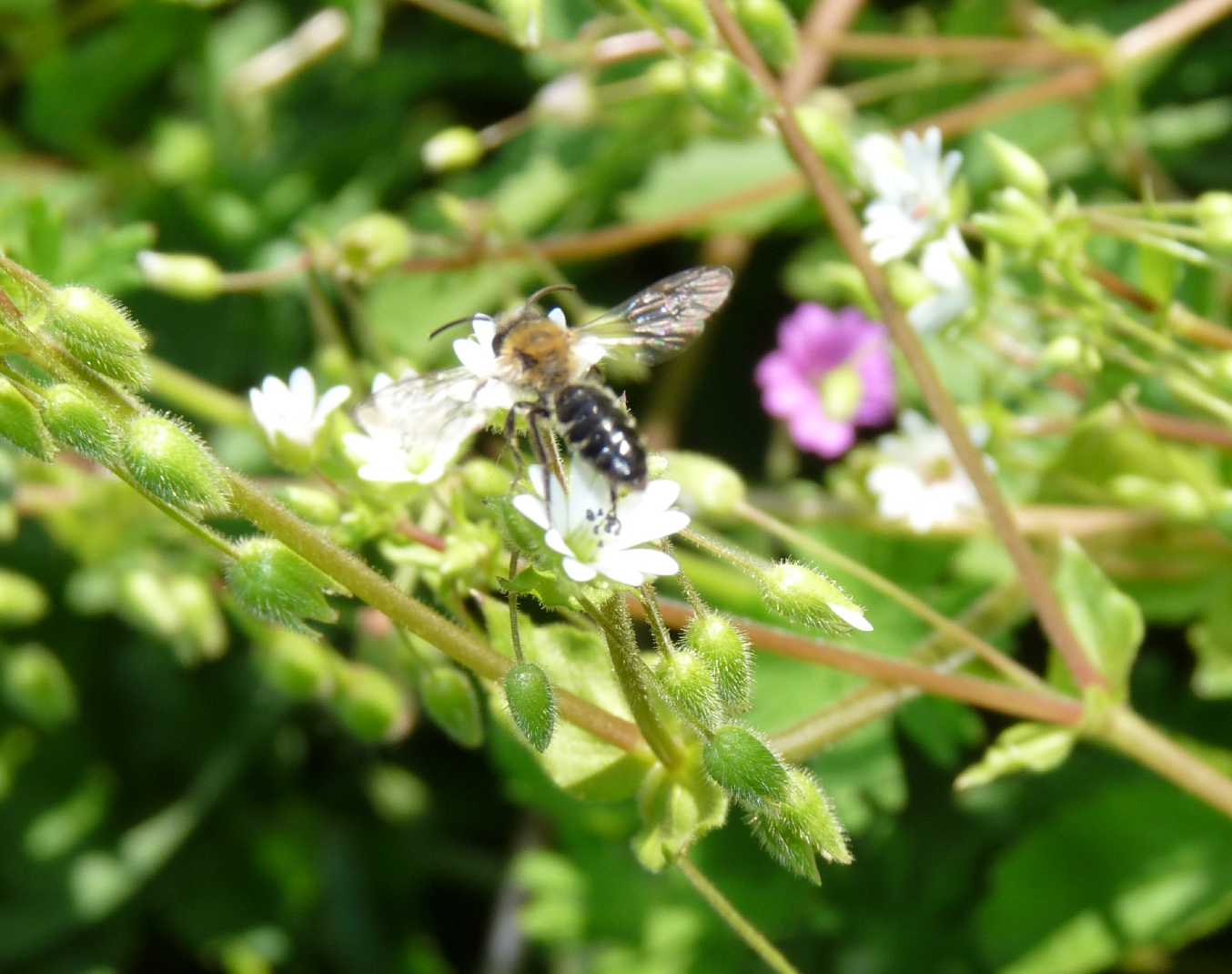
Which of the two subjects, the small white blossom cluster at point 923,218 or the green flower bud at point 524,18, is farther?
the small white blossom cluster at point 923,218

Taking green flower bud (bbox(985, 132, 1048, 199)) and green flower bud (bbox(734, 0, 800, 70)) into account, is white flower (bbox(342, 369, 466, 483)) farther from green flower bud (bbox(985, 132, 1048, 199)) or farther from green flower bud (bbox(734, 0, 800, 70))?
green flower bud (bbox(985, 132, 1048, 199))

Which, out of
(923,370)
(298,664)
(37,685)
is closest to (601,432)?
(923,370)

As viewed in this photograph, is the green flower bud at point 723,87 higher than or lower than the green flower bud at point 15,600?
higher

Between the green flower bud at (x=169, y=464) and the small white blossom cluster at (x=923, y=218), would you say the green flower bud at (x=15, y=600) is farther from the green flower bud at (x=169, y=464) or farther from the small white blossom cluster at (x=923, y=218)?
the small white blossom cluster at (x=923, y=218)

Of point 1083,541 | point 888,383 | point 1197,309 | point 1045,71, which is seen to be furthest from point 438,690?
point 1045,71

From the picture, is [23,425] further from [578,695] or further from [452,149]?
[452,149]

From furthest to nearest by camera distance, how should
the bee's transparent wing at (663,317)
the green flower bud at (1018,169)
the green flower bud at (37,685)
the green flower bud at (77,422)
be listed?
the green flower bud at (37,685) → the green flower bud at (1018,169) → the bee's transparent wing at (663,317) → the green flower bud at (77,422)

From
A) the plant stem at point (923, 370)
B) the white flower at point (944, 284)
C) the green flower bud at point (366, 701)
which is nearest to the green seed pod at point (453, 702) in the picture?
the green flower bud at point (366, 701)
